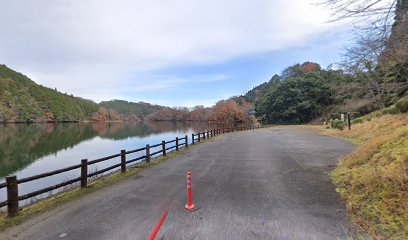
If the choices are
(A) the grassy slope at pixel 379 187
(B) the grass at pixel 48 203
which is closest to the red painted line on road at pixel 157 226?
(B) the grass at pixel 48 203

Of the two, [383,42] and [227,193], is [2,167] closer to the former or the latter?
[227,193]

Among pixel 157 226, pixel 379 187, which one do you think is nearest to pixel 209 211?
pixel 157 226

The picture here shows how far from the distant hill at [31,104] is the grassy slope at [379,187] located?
5408 inches

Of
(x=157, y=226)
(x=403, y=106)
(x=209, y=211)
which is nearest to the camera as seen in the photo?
(x=157, y=226)

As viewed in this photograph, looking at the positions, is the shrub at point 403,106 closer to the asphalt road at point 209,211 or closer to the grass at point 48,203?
the asphalt road at point 209,211

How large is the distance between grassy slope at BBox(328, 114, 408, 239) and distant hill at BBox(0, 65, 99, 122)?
137357 millimetres

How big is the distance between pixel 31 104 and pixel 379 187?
535 ft

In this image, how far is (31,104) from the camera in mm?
136875

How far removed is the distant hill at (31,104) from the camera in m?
120

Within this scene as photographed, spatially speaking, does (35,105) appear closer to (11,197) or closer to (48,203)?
(48,203)

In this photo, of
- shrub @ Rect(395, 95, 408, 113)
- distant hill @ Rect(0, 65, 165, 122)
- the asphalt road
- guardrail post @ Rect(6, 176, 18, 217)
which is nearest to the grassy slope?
the asphalt road

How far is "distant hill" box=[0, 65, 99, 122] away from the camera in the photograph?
120 metres

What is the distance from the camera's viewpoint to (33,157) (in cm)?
2356

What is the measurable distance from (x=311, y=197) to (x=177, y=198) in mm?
3430
